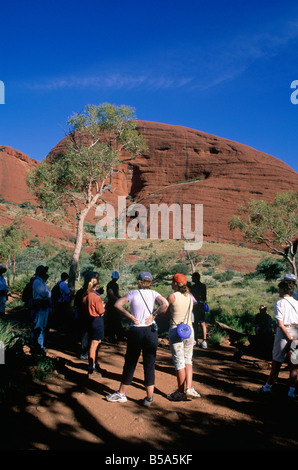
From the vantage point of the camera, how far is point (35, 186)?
13.4m

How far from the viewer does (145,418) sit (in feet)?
11.6

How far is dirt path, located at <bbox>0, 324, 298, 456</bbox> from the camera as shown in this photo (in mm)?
2998

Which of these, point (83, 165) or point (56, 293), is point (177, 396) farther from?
point (83, 165)

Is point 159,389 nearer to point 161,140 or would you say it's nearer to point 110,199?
point 110,199

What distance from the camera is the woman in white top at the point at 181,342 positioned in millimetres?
4055

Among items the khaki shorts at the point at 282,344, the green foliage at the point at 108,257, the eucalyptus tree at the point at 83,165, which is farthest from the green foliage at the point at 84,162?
the green foliage at the point at 108,257

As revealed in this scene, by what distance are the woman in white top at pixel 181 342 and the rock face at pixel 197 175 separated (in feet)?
178

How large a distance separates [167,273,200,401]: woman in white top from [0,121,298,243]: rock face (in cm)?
5440

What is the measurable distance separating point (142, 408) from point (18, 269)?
74.6ft

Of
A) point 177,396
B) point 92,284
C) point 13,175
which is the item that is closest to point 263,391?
point 177,396

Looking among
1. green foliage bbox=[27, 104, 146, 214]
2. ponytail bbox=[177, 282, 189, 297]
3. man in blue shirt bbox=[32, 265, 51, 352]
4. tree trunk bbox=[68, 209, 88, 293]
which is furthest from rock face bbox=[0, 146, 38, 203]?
ponytail bbox=[177, 282, 189, 297]

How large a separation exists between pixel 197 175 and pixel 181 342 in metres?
81.2

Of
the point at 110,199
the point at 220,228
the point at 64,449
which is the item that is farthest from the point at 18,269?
the point at 110,199

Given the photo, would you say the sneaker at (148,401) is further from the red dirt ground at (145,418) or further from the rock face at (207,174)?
the rock face at (207,174)
